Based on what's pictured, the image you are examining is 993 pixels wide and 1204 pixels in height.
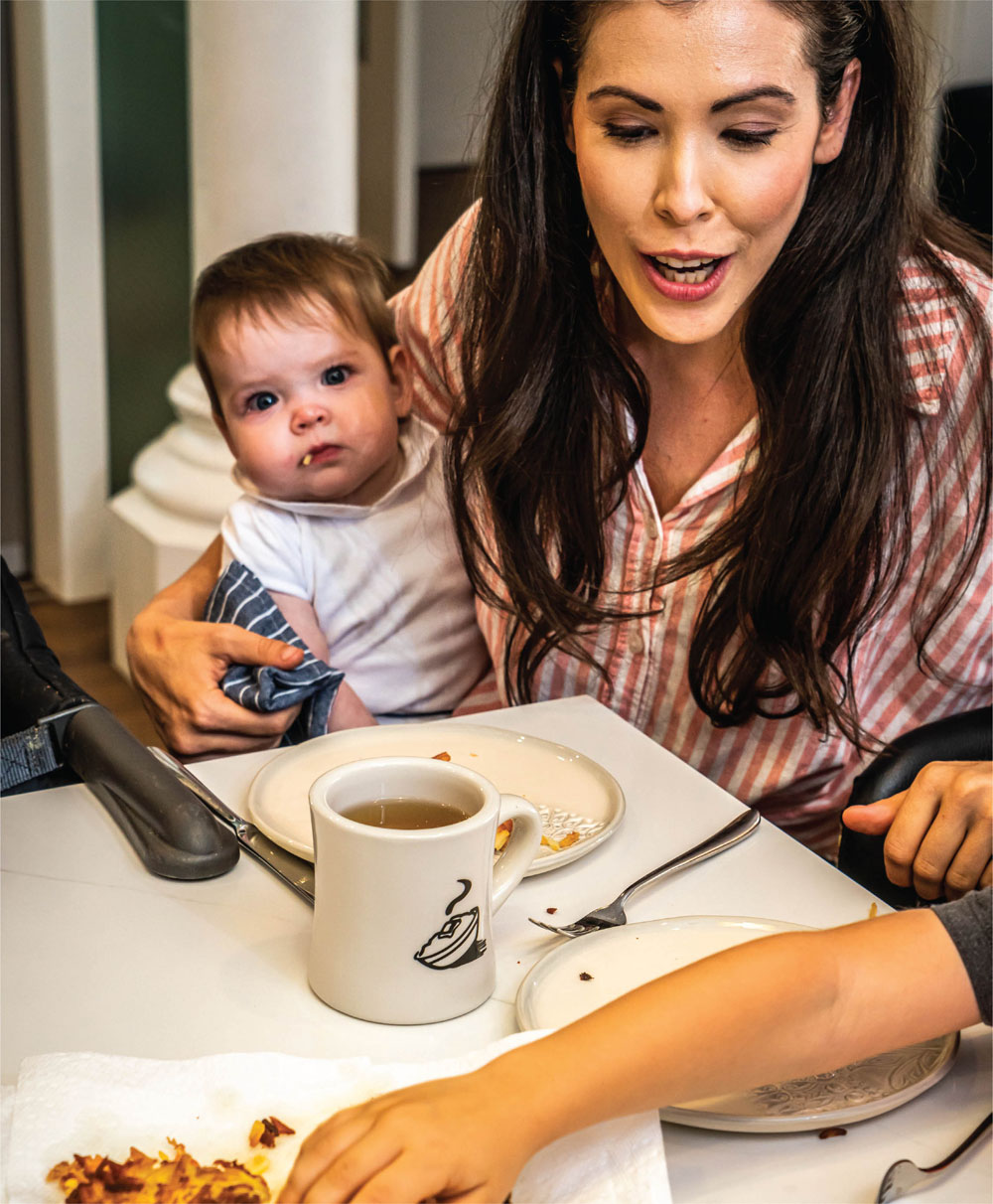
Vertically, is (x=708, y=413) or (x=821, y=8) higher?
(x=821, y=8)

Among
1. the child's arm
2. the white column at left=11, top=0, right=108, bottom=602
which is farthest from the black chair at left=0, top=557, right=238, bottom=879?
the white column at left=11, top=0, right=108, bottom=602

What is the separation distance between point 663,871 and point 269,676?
1.65ft

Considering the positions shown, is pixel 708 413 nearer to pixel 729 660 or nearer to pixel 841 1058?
pixel 729 660

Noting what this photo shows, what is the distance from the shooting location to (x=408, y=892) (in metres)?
0.71

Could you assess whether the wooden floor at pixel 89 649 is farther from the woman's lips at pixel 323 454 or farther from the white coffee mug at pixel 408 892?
the white coffee mug at pixel 408 892

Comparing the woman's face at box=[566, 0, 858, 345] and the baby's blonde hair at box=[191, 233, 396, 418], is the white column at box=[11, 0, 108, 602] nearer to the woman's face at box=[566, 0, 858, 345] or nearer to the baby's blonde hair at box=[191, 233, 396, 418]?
the baby's blonde hair at box=[191, 233, 396, 418]

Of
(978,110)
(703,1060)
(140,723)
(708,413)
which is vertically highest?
(978,110)

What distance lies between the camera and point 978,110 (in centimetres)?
333

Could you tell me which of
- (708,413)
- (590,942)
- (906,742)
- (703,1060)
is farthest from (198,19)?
(703,1060)

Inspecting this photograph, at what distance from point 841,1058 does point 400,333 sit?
113 centimetres

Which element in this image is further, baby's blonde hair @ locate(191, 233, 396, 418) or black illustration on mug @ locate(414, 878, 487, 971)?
baby's blonde hair @ locate(191, 233, 396, 418)

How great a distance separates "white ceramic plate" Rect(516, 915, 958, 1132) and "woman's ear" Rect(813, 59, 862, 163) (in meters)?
0.72

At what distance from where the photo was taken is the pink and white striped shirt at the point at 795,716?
1.27 metres

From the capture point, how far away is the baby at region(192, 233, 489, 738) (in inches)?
59.1
